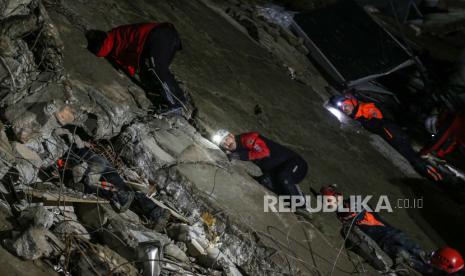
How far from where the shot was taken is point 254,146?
586cm

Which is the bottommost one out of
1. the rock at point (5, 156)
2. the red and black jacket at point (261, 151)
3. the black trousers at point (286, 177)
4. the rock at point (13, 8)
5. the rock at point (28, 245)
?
the black trousers at point (286, 177)

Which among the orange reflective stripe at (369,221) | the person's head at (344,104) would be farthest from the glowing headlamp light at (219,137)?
the person's head at (344,104)

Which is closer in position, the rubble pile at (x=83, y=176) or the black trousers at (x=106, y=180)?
the rubble pile at (x=83, y=176)

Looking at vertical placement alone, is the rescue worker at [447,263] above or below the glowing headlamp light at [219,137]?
below

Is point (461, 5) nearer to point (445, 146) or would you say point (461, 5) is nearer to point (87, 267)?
point (445, 146)

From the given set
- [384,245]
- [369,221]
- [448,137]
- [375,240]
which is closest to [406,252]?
[384,245]

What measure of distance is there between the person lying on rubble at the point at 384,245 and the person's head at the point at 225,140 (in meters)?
1.48

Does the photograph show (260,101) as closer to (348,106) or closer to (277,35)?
(348,106)

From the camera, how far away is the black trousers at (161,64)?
5676 millimetres

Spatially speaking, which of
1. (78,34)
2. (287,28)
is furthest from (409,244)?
(287,28)

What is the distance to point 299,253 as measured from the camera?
15.7 feet

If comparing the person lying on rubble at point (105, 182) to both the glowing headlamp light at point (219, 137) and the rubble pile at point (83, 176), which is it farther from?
the glowing headlamp light at point (219, 137)

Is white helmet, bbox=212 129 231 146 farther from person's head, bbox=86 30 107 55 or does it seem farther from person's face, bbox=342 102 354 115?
person's face, bbox=342 102 354 115

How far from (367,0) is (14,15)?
11337 mm
